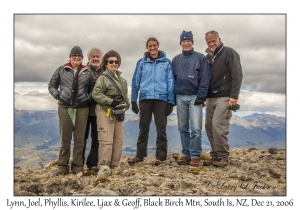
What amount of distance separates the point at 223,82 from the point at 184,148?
2507 mm

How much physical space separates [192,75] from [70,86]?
3.73 metres

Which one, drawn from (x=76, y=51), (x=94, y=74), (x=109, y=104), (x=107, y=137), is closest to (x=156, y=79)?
(x=109, y=104)

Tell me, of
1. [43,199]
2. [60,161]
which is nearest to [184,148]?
[60,161]

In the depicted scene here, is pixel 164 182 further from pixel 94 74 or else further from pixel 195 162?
pixel 94 74

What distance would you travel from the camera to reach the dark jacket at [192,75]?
993 cm

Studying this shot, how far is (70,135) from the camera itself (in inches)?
372

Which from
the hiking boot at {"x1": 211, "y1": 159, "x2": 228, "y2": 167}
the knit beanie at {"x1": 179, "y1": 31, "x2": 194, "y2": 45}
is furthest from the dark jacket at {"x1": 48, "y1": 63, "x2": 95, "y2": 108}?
the hiking boot at {"x1": 211, "y1": 159, "x2": 228, "y2": 167}

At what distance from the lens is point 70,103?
9148 mm

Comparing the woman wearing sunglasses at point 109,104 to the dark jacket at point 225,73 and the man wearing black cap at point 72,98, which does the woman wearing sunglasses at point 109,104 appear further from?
the dark jacket at point 225,73

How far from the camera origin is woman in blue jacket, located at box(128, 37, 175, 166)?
10164 millimetres

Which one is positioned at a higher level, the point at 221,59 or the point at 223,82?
the point at 221,59

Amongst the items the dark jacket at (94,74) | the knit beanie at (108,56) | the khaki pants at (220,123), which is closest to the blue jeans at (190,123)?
the khaki pants at (220,123)

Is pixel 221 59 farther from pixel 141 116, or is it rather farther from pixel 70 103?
pixel 70 103

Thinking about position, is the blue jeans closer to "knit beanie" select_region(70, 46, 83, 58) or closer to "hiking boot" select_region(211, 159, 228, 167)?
"hiking boot" select_region(211, 159, 228, 167)
